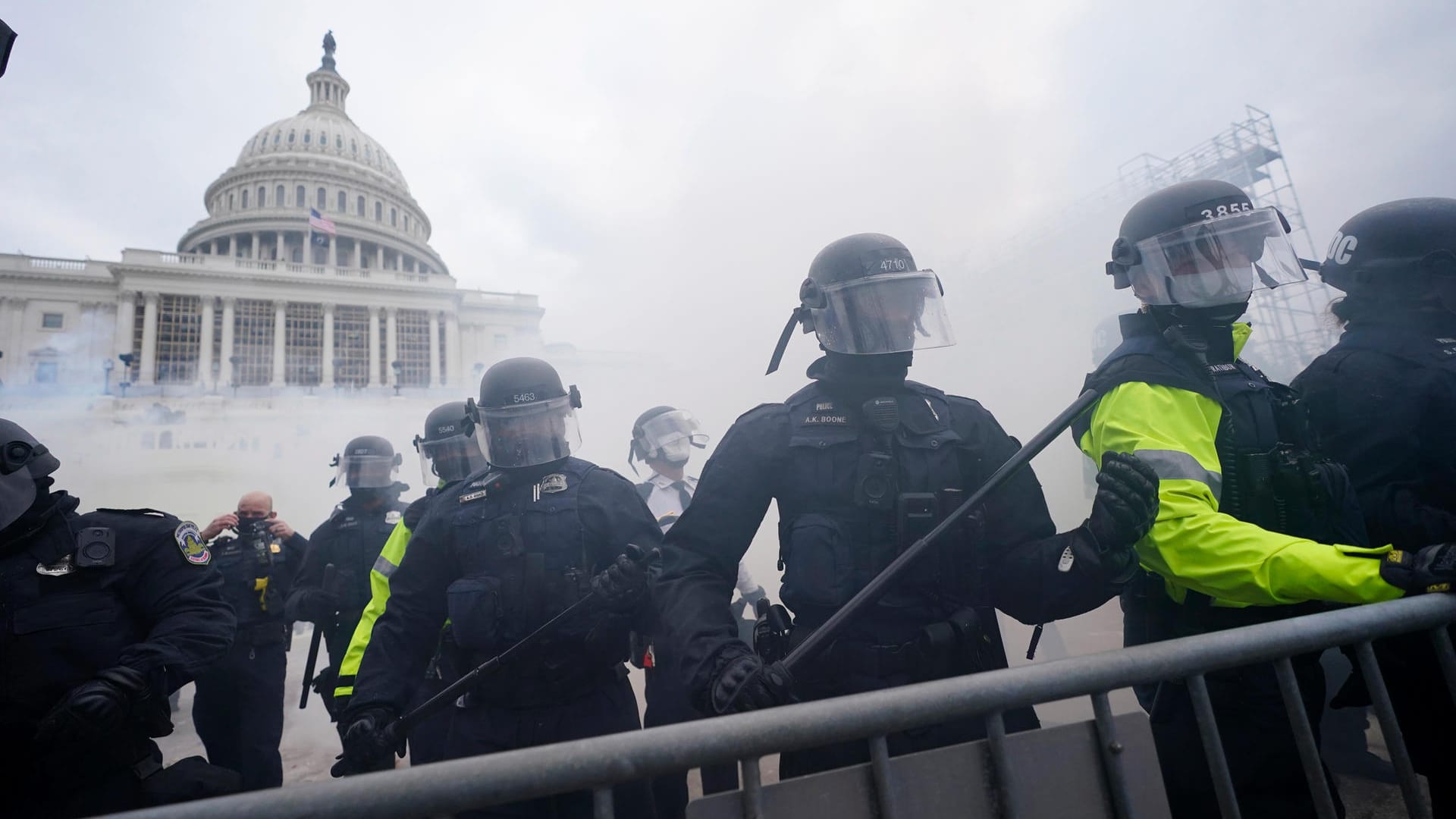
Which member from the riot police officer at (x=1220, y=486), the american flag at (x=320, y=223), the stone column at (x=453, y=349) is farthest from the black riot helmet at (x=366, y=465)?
the american flag at (x=320, y=223)

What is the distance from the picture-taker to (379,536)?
439cm

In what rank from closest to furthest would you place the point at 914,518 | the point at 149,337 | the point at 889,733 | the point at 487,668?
1. the point at 889,733
2. the point at 914,518
3. the point at 487,668
4. the point at 149,337

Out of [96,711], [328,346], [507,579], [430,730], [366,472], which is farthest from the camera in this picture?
[328,346]

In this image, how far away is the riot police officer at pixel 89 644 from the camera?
192 centimetres

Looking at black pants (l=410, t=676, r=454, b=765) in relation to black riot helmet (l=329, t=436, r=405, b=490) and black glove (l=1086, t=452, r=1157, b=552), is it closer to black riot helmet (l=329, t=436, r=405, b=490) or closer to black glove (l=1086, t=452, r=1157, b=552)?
black glove (l=1086, t=452, r=1157, b=552)

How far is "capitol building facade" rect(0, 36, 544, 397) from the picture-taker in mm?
36094

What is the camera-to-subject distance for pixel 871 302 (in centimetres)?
216

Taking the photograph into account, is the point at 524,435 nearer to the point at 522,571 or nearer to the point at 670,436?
the point at 522,571

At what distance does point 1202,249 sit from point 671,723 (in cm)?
267

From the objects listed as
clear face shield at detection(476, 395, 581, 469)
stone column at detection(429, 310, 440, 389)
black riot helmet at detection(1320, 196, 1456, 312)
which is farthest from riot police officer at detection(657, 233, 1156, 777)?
stone column at detection(429, 310, 440, 389)

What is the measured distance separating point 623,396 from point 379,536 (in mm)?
16285

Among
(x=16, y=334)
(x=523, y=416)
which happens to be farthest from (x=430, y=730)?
(x=16, y=334)

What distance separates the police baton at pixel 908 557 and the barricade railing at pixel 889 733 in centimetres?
49

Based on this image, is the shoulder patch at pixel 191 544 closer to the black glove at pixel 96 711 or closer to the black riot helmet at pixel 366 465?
the black glove at pixel 96 711
